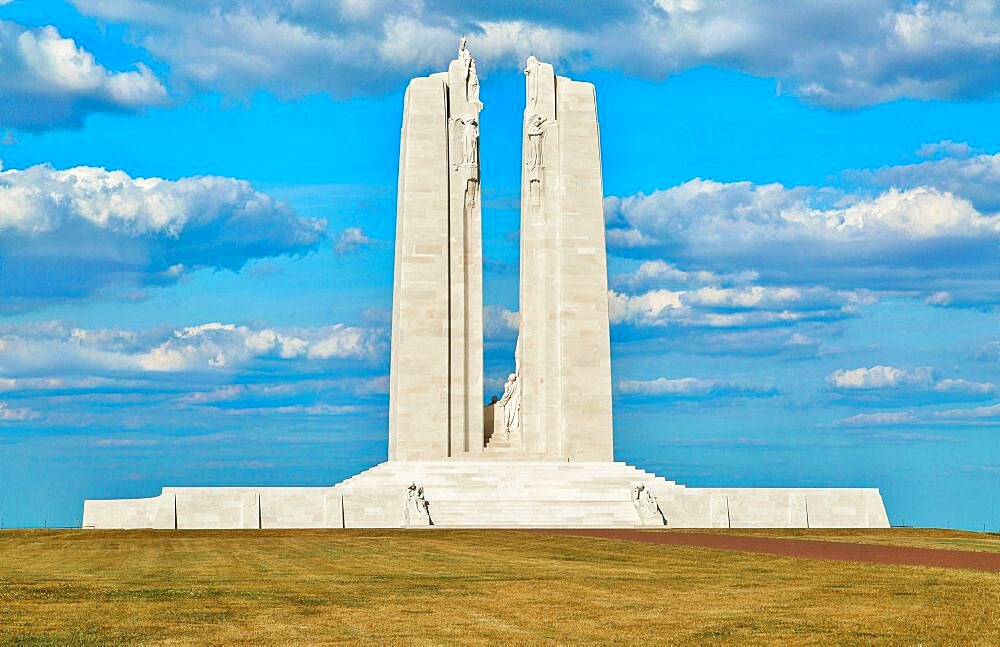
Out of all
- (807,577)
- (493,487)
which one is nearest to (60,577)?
(807,577)

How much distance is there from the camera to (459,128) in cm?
5216

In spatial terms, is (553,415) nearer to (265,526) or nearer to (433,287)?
(433,287)

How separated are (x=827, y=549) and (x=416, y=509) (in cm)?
1769

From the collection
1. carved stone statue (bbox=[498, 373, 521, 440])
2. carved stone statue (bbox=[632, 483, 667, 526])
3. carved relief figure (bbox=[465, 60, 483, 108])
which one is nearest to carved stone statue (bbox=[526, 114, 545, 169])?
carved relief figure (bbox=[465, 60, 483, 108])

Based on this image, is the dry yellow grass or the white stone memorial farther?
the white stone memorial

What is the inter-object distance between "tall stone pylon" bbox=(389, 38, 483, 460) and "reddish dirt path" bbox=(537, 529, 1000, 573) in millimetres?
14242

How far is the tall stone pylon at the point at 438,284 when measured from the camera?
50781 millimetres

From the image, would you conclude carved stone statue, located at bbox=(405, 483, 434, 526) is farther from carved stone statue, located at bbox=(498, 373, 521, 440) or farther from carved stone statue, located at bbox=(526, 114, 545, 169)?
carved stone statue, located at bbox=(526, 114, 545, 169)

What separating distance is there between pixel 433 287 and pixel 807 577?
31.2m

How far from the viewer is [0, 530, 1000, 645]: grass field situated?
14.5 metres

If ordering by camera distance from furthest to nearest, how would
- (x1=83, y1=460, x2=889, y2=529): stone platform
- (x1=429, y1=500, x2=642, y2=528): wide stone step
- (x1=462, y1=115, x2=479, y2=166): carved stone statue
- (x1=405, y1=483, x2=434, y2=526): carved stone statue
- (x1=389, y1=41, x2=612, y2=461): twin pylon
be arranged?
(x1=462, y1=115, x2=479, y2=166): carved stone statue < (x1=389, y1=41, x2=612, y2=461): twin pylon < (x1=83, y1=460, x2=889, y2=529): stone platform < (x1=429, y1=500, x2=642, y2=528): wide stone step < (x1=405, y1=483, x2=434, y2=526): carved stone statue

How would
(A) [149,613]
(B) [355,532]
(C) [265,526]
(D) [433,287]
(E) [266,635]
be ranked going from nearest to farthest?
(E) [266,635] < (A) [149,613] < (B) [355,532] < (C) [265,526] < (D) [433,287]

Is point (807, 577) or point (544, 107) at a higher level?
point (544, 107)

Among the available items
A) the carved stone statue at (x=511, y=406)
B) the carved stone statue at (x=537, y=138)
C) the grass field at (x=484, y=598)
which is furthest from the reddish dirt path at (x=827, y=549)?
the carved stone statue at (x=537, y=138)
